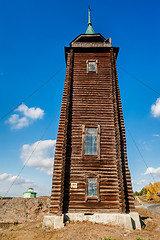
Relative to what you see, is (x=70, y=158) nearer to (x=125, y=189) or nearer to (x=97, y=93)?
(x=125, y=189)

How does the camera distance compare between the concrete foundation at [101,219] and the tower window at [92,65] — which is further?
the tower window at [92,65]

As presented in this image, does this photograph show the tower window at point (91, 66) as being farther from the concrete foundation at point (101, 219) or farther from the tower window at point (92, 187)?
the concrete foundation at point (101, 219)

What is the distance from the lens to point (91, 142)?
12.0 metres

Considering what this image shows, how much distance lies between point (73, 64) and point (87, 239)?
1372cm

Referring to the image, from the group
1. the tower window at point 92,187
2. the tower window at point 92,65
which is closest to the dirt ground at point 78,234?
the tower window at point 92,187

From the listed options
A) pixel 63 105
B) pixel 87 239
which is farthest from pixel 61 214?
pixel 63 105

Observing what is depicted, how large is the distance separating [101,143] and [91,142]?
77 cm

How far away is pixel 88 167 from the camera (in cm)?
1105

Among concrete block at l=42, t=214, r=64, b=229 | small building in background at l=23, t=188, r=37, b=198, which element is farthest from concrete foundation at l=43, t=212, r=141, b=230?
small building in background at l=23, t=188, r=37, b=198

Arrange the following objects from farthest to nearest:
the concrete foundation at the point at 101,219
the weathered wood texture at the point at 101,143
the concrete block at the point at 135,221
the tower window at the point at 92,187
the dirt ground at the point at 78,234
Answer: the tower window at the point at 92,187, the weathered wood texture at the point at 101,143, the concrete block at the point at 135,221, the concrete foundation at the point at 101,219, the dirt ground at the point at 78,234

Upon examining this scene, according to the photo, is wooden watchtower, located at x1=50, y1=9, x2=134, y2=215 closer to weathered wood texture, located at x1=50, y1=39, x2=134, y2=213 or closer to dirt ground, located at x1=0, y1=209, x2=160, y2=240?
weathered wood texture, located at x1=50, y1=39, x2=134, y2=213

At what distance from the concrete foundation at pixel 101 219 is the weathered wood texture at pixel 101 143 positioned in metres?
0.34

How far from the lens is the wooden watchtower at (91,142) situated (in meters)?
10.1

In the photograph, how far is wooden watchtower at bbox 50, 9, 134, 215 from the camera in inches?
400
